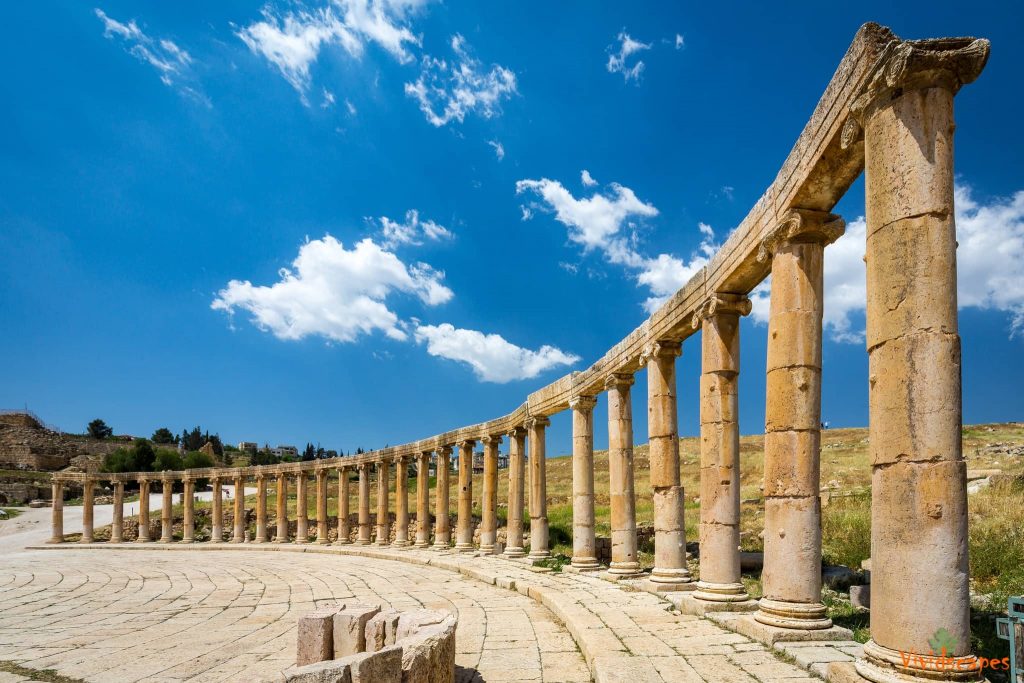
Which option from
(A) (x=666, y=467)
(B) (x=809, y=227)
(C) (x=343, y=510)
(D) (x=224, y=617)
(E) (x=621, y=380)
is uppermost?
(B) (x=809, y=227)

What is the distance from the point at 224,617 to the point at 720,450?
11.4m

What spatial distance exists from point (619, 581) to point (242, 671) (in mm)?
9008

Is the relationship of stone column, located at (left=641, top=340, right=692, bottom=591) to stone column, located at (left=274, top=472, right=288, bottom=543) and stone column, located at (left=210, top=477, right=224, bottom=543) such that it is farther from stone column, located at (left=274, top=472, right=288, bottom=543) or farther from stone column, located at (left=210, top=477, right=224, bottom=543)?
stone column, located at (left=210, top=477, right=224, bottom=543)

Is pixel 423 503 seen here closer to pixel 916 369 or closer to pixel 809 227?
pixel 809 227

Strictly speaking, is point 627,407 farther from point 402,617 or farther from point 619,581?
point 402,617

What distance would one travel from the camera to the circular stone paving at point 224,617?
10.4m

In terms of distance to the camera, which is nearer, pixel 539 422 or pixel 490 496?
pixel 539 422

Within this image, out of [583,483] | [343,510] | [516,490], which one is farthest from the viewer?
[343,510]

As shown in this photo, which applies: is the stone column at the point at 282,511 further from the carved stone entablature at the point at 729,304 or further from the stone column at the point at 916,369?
the stone column at the point at 916,369

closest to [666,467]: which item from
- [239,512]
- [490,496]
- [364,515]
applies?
[490,496]

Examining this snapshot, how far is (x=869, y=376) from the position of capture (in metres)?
7.46

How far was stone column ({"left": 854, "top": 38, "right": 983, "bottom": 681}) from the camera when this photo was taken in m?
6.42

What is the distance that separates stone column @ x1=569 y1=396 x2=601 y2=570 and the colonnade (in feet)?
5.93

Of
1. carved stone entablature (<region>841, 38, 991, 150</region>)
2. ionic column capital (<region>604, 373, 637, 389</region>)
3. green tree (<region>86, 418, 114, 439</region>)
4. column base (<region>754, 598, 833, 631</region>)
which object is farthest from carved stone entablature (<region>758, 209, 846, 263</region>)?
Result: green tree (<region>86, 418, 114, 439</region>)
